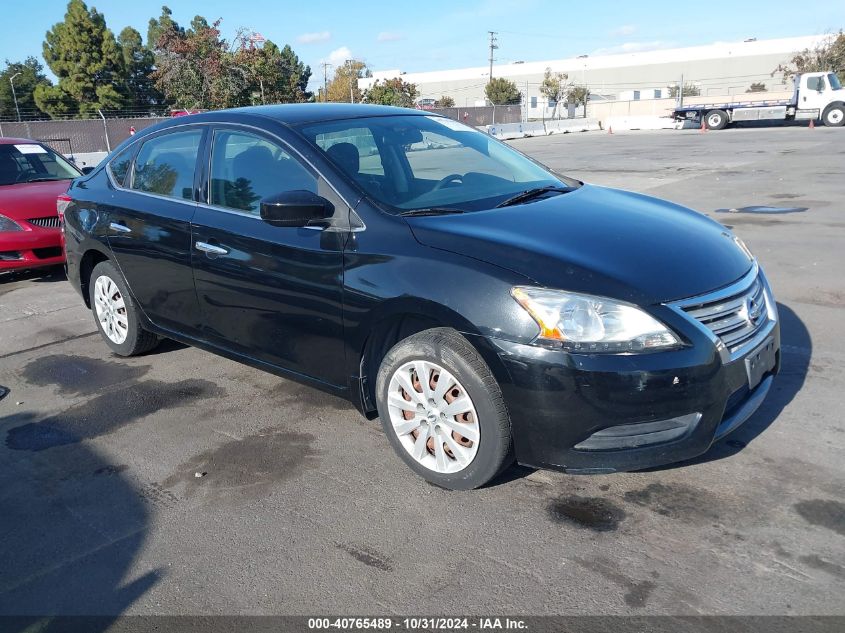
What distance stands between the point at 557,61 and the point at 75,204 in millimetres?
97039

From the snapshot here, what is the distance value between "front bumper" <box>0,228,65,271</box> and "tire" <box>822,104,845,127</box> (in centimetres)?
3605

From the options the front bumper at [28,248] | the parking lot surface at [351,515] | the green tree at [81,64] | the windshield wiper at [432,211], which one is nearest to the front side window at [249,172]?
the windshield wiper at [432,211]

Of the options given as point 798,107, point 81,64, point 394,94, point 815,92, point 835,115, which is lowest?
point 835,115

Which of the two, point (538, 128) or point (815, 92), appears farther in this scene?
point (538, 128)

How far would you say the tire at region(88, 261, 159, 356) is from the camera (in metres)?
5.26

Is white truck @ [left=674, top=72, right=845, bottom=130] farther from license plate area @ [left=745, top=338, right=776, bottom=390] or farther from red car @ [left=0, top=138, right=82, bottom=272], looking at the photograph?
license plate area @ [left=745, top=338, right=776, bottom=390]

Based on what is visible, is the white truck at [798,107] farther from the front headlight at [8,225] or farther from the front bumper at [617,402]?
the front bumper at [617,402]

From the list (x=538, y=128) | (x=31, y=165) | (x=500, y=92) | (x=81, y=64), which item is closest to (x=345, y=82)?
(x=500, y=92)

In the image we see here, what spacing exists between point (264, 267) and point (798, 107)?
37.7 meters

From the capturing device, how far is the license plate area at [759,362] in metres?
3.24

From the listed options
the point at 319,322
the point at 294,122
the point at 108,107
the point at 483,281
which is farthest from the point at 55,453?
the point at 108,107

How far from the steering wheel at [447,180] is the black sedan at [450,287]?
2cm

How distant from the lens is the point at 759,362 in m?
3.35

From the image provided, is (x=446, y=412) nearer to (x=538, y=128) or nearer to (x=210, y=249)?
(x=210, y=249)
